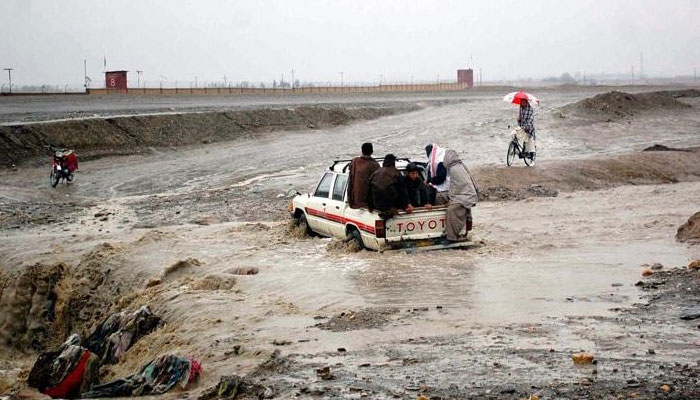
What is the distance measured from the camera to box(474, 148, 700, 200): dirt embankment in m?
23.3

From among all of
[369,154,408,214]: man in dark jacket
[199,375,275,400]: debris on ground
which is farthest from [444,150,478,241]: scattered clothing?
[199,375,275,400]: debris on ground

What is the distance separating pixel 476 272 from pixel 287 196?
10.9 metres

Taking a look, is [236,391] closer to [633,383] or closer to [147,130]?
[633,383]

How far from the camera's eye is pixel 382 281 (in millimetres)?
12875

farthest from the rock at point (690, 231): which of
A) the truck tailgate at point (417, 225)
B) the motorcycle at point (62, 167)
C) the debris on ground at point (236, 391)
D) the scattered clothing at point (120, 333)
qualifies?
the motorcycle at point (62, 167)

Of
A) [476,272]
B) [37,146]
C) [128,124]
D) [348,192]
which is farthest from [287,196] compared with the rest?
[128,124]

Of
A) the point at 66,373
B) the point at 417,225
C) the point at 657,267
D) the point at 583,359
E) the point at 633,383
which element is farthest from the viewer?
the point at 417,225

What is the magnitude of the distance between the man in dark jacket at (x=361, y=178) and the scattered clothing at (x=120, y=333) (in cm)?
422

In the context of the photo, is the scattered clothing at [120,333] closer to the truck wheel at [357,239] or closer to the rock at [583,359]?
the truck wheel at [357,239]

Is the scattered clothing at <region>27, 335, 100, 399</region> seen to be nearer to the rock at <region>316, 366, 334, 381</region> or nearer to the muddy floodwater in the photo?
the muddy floodwater

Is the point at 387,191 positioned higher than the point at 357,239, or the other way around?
the point at 387,191

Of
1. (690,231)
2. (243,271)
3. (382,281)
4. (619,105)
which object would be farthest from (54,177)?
(619,105)

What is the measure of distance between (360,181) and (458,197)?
1.63 m

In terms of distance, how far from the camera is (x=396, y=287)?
1240cm
